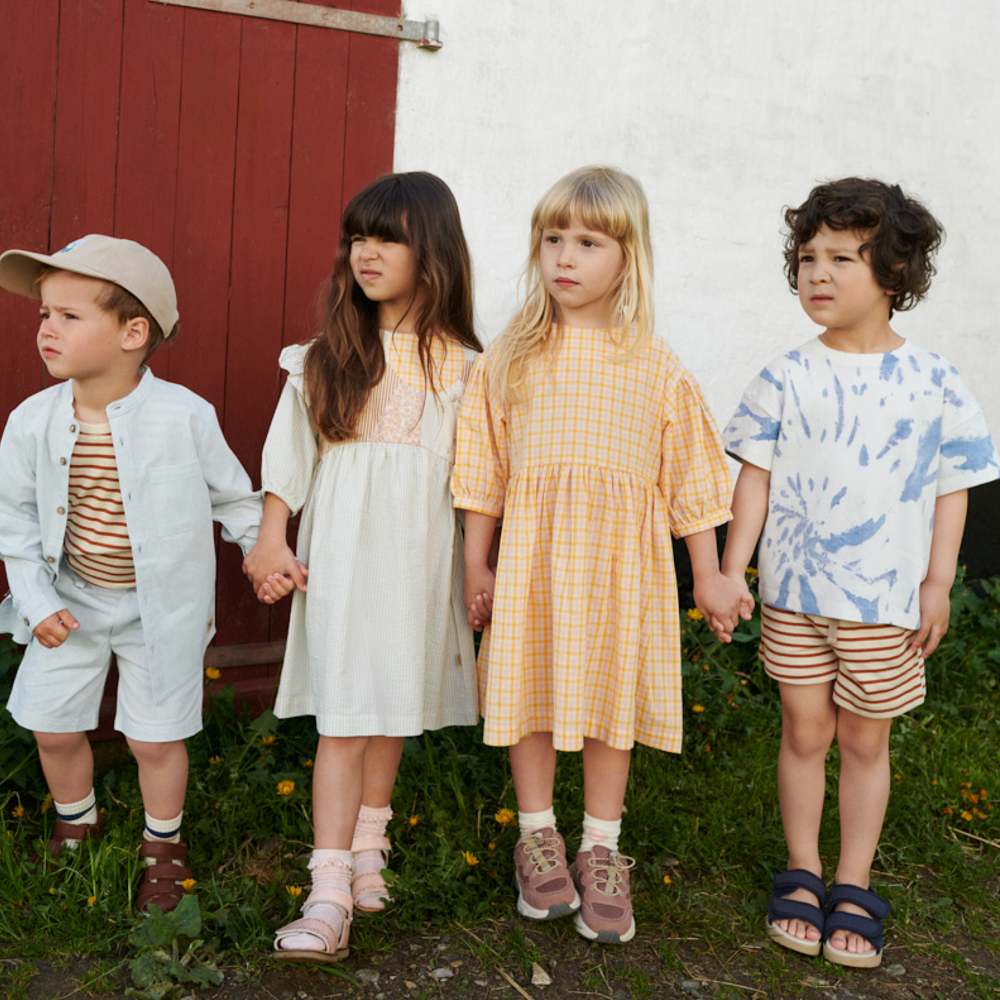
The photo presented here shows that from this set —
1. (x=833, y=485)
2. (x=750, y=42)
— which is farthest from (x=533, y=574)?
(x=750, y=42)

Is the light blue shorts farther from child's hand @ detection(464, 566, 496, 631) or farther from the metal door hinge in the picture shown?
the metal door hinge

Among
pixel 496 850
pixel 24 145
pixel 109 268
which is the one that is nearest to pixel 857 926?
pixel 496 850

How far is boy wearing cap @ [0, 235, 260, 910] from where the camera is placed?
8.63 ft

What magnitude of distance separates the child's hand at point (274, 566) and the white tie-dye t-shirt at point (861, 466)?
106cm

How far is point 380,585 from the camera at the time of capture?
271 centimetres

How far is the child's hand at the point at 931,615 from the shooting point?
2.70 meters

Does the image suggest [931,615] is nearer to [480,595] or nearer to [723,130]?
[480,595]

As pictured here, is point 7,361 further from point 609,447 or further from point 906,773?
point 906,773

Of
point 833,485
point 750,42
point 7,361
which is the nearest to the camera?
point 833,485

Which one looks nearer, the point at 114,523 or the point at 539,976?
the point at 539,976

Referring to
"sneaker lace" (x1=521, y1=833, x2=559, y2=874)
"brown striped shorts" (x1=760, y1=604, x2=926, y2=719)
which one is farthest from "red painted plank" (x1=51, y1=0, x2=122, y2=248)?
"brown striped shorts" (x1=760, y1=604, x2=926, y2=719)

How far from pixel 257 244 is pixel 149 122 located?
0.44 m

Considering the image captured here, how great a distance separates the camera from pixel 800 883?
9.25 feet

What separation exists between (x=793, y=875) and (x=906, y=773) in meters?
1.01
